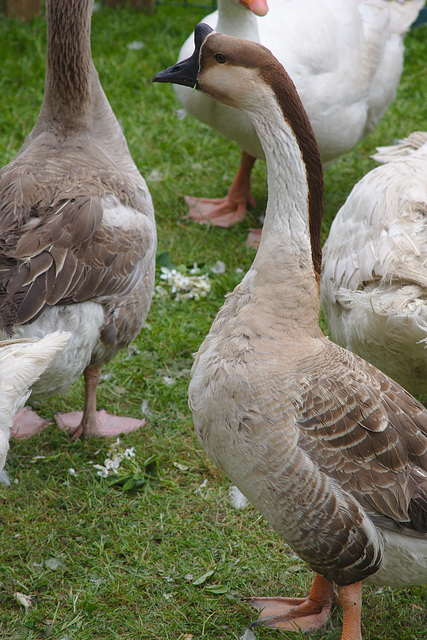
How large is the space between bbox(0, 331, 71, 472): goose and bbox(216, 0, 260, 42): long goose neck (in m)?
2.93

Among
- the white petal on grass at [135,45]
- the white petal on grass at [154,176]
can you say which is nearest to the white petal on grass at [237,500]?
the white petal on grass at [154,176]

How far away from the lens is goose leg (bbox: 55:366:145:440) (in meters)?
3.49

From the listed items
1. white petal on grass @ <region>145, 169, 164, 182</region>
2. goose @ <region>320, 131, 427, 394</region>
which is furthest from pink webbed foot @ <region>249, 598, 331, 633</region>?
white petal on grass @ <region>145, 169, 164, 182</region>

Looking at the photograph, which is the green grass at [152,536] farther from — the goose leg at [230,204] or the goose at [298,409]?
the goose at [298,409]

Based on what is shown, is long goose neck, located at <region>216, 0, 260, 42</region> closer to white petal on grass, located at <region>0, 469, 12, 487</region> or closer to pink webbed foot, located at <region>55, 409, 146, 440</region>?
pink webbed foot, located at <region>55, 409, 146, 440</region>

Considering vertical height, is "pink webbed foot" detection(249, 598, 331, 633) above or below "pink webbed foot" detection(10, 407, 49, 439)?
below

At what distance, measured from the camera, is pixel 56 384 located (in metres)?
3.06

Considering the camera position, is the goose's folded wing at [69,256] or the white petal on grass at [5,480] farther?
the white petal on grass at [5,480]

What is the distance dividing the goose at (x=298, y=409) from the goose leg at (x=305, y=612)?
282mm

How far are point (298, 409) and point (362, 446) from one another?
0.24m

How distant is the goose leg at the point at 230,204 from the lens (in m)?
5.32

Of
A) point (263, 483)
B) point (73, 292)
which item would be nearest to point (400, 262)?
point (263, 483)

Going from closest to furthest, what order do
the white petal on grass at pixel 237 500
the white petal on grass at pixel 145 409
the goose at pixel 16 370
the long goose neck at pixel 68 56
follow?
the goose at pixel 16 370, the white petal on grass at pixel 237 500, the long goose neck at pixel 68 56, the white petal on grass at pixel 145 409

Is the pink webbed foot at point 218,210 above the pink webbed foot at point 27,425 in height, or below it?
above
